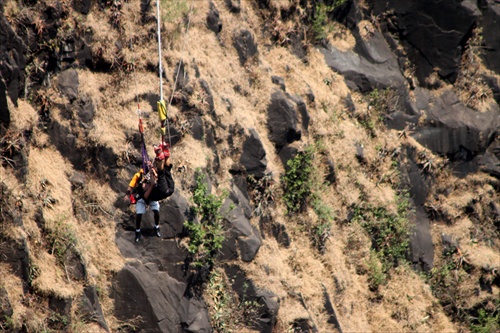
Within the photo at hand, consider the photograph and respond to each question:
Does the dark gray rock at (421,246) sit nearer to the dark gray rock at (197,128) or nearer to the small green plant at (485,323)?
the small green plant at (485,323)

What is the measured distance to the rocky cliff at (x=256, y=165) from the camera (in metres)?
13.2

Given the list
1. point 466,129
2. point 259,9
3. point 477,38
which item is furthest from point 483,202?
point 259,9

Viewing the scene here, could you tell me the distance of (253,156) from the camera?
16828mm

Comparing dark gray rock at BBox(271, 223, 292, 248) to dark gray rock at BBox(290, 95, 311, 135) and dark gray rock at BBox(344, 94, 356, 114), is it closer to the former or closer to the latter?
dark gray rock at BBox(290, 95, 311, 135)

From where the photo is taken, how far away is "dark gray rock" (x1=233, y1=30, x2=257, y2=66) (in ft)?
A: 59.3

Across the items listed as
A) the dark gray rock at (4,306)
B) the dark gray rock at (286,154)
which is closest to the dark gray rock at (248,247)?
the dark gray rock at (286,154)

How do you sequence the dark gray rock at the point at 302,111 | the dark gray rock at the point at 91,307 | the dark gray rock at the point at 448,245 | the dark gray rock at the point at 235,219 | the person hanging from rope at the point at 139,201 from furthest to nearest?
the dark gray rock at the point at 448,245, the dark gray rock at the point at 302,111, the dark gray rock at the point at 235,219, the person hanging from rope at the point at 139,201, the dark gray rock at the point at 91,307

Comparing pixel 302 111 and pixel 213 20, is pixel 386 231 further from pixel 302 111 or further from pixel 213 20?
pixel 213 20

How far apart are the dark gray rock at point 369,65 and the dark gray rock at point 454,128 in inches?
64.0

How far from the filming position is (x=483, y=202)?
22234mm

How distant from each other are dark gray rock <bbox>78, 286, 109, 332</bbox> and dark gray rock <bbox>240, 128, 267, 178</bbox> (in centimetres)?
529

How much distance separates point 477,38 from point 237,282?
42.6ft

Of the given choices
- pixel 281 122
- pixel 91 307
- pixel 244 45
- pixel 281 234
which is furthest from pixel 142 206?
pixel 244 45

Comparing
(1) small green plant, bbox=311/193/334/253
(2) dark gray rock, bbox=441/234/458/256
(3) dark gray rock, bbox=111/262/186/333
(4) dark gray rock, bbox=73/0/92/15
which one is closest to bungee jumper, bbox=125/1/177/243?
(3) dark gray rock, bbox=111/262/186/333
